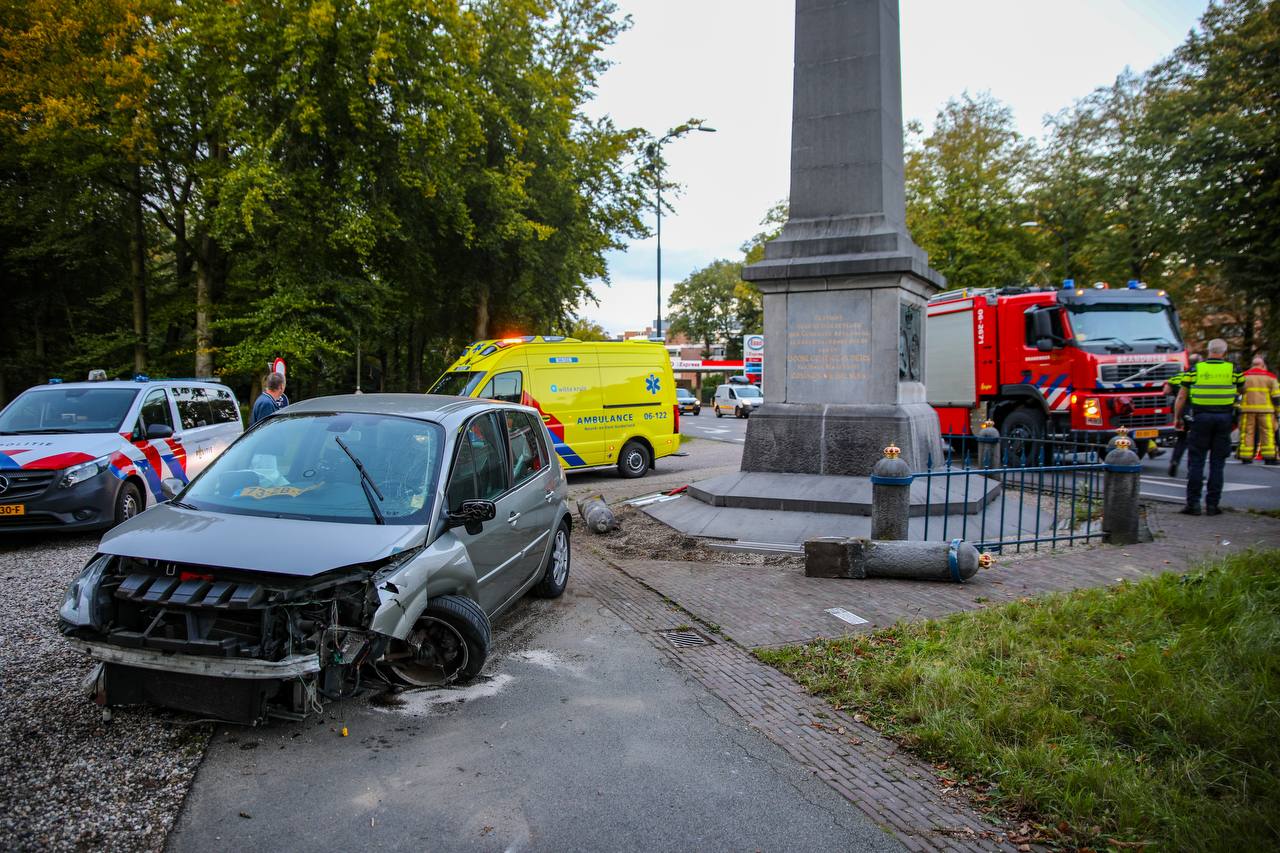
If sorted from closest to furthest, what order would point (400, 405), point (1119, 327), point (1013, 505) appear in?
point (400, 405) → point (1013, 505) → point (1119, 327)

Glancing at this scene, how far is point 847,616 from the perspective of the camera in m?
5.57

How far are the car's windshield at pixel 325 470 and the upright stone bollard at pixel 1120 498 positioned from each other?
661 centimetres

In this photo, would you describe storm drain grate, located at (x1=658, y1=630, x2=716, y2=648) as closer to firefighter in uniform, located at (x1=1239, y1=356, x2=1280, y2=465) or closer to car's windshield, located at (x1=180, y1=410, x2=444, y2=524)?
car's windshield, located at (x1=180, y1=410, x2=444, y2=524)

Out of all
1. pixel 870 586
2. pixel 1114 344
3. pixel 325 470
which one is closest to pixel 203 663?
pixel 325 470

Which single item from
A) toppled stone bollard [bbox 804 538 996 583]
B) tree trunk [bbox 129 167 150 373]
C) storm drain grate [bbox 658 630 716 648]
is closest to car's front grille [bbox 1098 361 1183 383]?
toppled stone bollard [bbox 804 538 996 583]

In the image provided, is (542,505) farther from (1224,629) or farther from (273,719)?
(1224,629)

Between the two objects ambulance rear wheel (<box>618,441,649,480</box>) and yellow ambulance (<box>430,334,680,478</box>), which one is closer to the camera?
yellow ambulance (<box>430,334,680,478</box>)

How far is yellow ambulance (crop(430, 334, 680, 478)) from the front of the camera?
1288 cm

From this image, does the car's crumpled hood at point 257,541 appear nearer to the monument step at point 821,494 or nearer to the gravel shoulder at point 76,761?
the gravel shoulder at point 76,761

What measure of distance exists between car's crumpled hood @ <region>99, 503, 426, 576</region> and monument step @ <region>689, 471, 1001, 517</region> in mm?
5602

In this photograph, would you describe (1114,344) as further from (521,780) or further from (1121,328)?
(521,780)

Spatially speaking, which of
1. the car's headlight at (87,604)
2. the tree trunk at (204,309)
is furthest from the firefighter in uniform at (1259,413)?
the tree trunk at (204,309)

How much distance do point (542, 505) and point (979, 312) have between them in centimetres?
1189

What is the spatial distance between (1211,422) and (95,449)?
12.8 m
